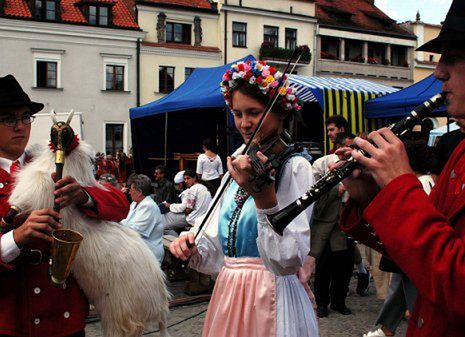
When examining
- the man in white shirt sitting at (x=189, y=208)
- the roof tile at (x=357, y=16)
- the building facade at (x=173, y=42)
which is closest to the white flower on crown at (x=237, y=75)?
the man in white shirt sitting at (x=189, y=208)

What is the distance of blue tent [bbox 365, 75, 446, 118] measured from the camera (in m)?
8.99

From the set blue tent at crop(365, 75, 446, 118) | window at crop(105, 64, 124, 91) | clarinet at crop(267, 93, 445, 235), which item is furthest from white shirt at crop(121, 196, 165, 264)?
window at crop(105, 64, 124, 91)

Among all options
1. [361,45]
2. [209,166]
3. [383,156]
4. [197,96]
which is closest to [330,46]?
[361,45]

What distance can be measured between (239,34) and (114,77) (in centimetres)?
802

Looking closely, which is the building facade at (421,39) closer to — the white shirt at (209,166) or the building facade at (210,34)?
the building facade at (210,34)

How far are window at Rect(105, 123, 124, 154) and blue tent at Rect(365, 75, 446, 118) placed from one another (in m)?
21.0

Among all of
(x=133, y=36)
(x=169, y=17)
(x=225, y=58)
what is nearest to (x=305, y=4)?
(x=225, y=58)

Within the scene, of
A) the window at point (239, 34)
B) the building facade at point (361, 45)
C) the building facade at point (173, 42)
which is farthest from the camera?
the building facade at point (361, 45)

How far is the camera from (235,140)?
1045 cm

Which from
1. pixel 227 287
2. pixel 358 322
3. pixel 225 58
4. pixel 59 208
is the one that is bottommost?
pixel 358 322

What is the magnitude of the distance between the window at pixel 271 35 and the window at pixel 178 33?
15.8 ft

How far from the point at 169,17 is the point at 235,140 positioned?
866 inches

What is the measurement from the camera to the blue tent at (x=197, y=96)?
9.61 meters

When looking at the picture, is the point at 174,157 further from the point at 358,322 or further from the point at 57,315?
the point at 57,315
